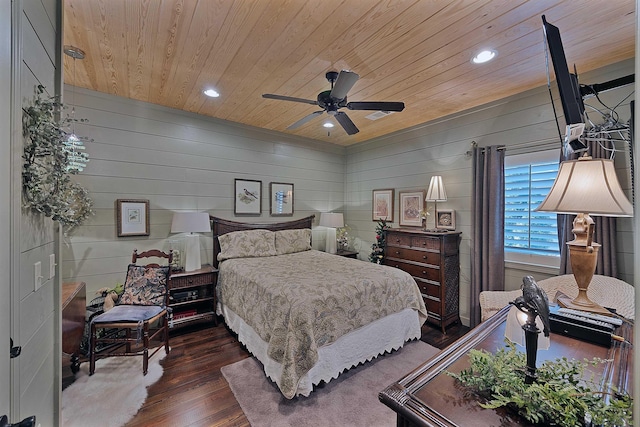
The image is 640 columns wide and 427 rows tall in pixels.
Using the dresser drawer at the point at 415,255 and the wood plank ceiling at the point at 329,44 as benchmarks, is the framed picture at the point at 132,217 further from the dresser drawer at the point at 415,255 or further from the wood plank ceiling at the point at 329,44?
the dresser drawer at the point at 415,255

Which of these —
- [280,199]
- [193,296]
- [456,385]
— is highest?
[280,199]

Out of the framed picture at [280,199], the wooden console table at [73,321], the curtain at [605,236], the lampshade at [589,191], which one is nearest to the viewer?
the lampshade at [589,191]

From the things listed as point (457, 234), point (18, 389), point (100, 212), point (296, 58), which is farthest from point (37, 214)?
point (457, 234)

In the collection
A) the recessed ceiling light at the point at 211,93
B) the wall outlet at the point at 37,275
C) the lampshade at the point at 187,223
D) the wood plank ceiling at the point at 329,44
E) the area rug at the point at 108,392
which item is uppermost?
the recessed ceiling light at the point at 211,93

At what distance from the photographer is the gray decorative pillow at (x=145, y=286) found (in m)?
2.81

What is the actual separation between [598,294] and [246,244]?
373 centimetres

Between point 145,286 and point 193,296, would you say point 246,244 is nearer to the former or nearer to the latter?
point 193,296

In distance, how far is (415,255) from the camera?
12.1ft

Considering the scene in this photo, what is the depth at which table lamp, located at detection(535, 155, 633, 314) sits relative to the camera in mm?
1283

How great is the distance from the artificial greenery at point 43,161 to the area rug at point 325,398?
1849 millimetres

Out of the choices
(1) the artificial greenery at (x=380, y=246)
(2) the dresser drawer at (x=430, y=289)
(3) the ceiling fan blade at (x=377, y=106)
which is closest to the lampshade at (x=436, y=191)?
(1) the artificial greenery at (x=380, y=246)

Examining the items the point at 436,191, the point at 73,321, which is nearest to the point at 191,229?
the point at 73,321

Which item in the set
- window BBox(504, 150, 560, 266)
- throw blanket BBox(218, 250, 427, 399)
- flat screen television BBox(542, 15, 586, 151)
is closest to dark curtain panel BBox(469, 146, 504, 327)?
window BBox(504, 150, 560, 266)

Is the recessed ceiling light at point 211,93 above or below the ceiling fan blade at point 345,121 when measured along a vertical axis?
above
